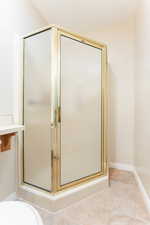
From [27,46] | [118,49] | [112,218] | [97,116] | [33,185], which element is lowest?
[112,218]

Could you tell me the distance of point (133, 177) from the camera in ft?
7.11

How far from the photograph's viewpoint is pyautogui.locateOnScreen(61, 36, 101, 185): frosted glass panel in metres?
1.66

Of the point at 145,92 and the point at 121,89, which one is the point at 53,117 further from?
the point at 121,89

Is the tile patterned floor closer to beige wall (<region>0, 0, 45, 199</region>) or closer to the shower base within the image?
the shower base

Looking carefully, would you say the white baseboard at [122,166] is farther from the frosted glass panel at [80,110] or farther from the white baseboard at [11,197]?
the white baseboard at [11,197]

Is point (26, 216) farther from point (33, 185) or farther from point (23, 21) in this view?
A: point (23, 21)

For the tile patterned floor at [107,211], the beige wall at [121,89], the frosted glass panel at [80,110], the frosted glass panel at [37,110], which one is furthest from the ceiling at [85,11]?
the tile patterned floor at [107,211]

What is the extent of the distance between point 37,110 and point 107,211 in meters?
1.22

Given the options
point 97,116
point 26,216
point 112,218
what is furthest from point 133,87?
point 26,216

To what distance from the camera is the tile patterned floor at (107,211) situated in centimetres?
132

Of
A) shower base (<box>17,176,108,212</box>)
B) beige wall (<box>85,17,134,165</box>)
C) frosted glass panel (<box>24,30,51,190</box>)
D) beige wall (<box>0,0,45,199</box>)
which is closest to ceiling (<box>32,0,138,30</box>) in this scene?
beige wall (<box>85,17,134,165</box>)

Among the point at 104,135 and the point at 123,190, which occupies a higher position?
the point at 104,135

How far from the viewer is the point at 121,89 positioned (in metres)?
2.46

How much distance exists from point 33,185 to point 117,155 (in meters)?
1.43
